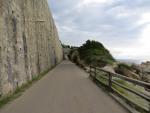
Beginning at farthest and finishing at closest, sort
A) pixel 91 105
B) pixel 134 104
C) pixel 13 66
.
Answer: pixel 13 66, pixel 91 105, pixel 134 104

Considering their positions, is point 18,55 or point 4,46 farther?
point 18,55

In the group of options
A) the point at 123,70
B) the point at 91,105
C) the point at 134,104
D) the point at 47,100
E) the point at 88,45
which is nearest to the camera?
the point at 134,104

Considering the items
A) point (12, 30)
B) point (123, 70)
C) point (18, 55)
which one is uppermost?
point (12, 30)

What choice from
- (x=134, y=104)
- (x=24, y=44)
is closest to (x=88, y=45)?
(x=24, y=44)

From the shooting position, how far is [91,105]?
9.30 meters

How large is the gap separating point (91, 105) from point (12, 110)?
242 cm

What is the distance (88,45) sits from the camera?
177 feet

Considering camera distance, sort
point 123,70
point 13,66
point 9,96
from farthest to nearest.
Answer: point 123,70, point 13,66, point 9,96

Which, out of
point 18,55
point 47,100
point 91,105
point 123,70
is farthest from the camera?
point 123,70

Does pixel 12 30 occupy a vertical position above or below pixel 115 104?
above

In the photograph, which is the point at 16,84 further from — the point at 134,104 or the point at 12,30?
the point at 134,104

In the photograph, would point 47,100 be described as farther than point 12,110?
Yes

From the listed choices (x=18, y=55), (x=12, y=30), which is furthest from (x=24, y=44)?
(x=12, y=30)

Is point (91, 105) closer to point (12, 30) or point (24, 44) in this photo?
point (12, 30)
